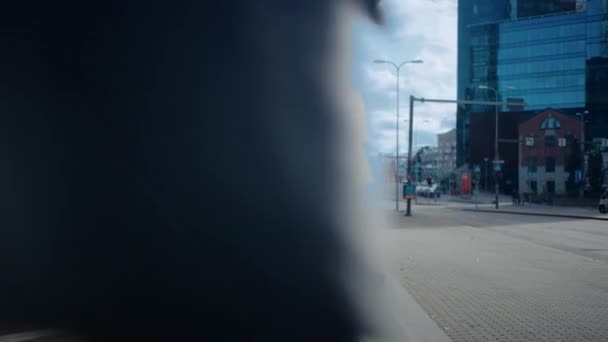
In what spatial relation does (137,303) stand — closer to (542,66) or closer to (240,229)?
(240,229)

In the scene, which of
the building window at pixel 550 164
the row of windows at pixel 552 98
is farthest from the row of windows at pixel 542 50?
the building window at pixel 550 164

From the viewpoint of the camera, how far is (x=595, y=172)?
41.4m

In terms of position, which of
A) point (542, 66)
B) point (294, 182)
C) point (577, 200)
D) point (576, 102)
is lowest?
point (577, 200)

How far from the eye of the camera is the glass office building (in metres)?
66.6

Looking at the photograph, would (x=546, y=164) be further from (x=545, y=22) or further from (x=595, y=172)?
(x=545, y=22)

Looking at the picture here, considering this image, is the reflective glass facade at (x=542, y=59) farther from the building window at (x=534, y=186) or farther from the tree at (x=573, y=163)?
the tree at (x=573, y=163)

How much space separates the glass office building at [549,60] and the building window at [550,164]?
415 inches

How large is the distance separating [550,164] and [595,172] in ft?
65.6

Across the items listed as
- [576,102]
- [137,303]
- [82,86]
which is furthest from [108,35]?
[576,102]

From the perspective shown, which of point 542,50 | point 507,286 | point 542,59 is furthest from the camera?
point 542,50

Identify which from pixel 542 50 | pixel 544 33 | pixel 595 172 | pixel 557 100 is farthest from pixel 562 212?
pixel 544 33

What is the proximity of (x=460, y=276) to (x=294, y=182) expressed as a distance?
526 cm

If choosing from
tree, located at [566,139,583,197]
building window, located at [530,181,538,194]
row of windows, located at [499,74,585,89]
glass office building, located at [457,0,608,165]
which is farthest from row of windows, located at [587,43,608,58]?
tree, located at [566,139,583,197]

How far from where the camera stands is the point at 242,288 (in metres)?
4.43
